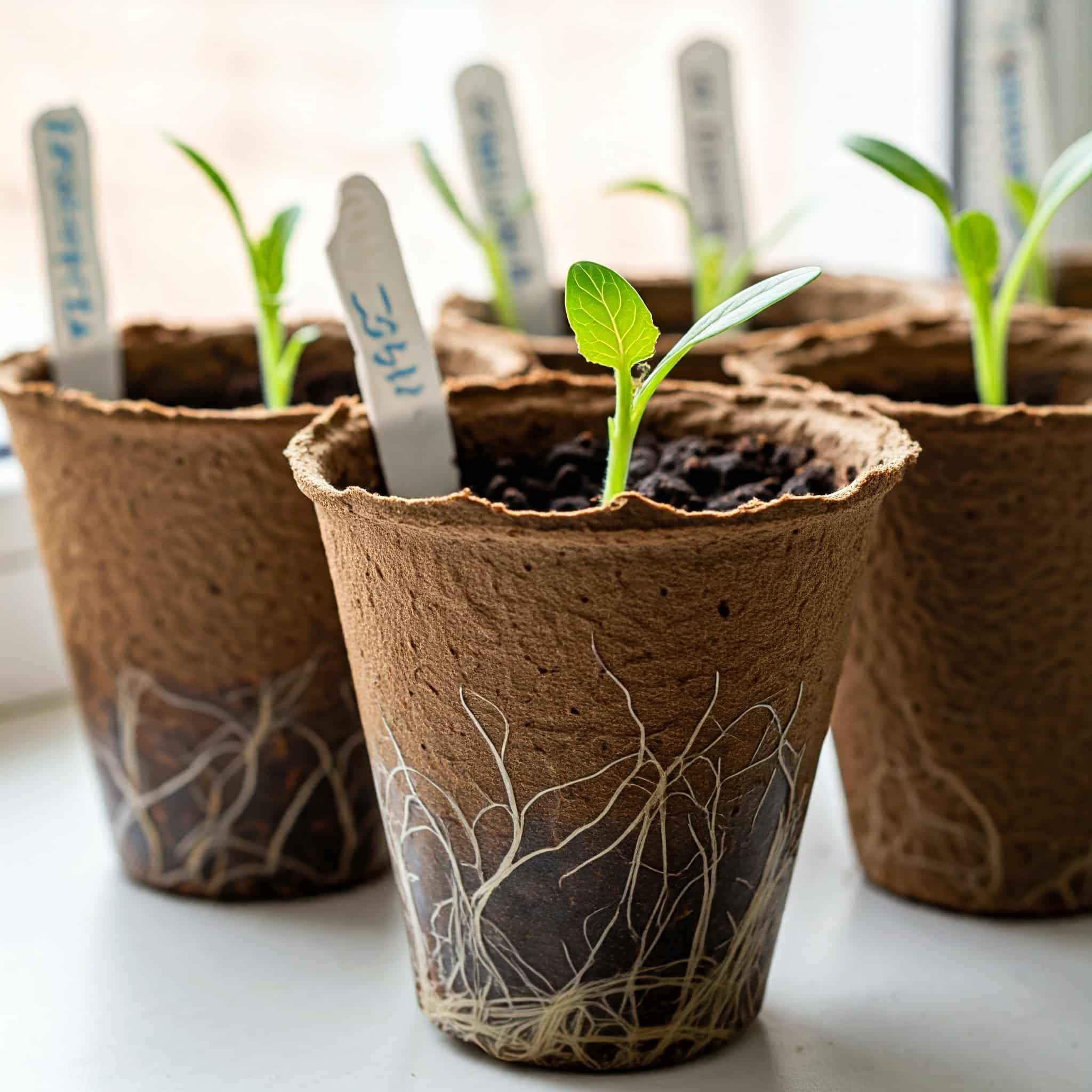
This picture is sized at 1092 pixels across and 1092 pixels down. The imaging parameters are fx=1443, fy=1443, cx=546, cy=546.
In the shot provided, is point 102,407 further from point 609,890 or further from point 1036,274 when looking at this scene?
point 1036,274

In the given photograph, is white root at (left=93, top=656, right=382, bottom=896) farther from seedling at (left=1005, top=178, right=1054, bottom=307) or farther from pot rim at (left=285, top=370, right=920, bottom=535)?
seedling at (left=1005, top=178, right=1054, bottom=307)

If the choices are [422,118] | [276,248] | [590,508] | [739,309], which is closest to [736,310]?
[739,309]

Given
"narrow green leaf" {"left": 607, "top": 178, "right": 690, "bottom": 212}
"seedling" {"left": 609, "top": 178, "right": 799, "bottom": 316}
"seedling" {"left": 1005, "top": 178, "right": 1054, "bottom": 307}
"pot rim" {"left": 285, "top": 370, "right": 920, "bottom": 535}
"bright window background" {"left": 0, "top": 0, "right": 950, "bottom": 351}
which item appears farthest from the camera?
"bright window background" {"left": 0, "top": 0, "right": 950, "bottom": 351}

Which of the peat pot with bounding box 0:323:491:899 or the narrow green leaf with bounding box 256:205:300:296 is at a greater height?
the narrow green leaf with bounding box 256:205:300:296

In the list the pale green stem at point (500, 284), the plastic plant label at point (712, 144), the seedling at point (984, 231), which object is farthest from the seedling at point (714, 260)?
the seedling at point (984, 231)

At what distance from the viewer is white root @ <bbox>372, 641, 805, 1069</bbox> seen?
61 cm

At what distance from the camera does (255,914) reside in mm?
844

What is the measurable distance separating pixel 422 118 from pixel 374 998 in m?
1.03

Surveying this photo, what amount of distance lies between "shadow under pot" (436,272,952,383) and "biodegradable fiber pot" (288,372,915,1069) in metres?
0.27

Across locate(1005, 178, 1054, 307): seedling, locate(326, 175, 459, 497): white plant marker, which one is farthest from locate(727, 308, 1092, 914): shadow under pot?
locate(1005, 178, 1054, 307): seedling

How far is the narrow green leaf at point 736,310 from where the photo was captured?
58 cm

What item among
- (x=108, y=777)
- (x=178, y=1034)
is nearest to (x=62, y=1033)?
(x=178, y=1034)

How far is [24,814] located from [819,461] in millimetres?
Result: 582

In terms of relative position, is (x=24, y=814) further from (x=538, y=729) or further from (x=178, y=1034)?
(x=538, y=729)
